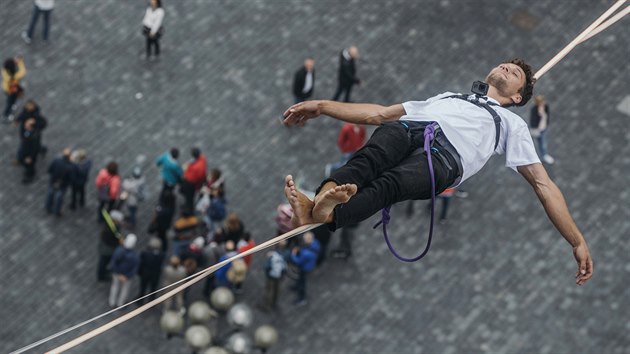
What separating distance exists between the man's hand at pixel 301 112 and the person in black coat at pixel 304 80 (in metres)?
10.5

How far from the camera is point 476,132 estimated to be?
501 inches

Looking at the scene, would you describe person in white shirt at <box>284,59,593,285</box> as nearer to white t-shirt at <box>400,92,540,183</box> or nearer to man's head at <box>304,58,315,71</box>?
white t-shirt at <box>400,92,540,183</box>

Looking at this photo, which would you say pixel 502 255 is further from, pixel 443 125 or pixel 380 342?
pixel 443 125

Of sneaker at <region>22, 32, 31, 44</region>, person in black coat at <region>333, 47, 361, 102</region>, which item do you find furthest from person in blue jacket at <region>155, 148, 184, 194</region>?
sneaker at <region>22, 32, 31, 44</region>

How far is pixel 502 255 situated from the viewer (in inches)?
894

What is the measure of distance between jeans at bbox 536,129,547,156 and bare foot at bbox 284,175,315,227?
1223 centimetres

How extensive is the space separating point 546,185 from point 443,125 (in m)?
1.01

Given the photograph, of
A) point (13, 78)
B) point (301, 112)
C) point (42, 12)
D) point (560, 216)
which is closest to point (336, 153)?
point (13, 78)

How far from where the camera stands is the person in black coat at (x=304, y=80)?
23156mm

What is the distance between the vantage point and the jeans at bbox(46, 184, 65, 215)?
22.0 m

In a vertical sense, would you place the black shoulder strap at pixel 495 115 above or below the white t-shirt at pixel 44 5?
above

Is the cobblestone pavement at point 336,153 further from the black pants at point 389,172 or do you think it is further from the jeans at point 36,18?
the black pants at point 389,172

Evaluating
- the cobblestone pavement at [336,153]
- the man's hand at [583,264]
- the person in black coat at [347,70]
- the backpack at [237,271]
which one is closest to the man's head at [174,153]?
the cobblestone pavement at [336,153]

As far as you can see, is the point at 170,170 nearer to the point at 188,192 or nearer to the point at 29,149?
the point at 188,192
